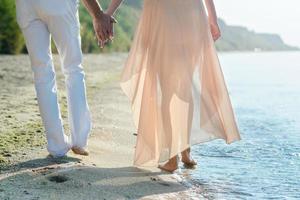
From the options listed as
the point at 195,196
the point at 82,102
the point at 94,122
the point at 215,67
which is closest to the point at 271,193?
the point at 195,196

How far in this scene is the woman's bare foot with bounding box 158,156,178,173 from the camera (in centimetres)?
518

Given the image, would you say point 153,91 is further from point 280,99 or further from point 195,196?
point 280,99

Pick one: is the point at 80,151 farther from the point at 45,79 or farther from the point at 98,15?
the point at 98,15

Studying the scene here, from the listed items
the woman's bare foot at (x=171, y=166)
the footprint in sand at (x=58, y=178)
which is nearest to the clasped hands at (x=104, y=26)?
the woman's bare foot at (x=171, y=166)

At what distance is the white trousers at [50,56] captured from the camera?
15.9 ft

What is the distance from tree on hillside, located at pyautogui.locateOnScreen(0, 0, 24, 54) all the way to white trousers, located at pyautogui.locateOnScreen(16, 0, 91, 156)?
24257mm

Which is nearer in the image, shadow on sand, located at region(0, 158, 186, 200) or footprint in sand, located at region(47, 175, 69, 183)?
shadow on sand, located at region(0, 158, 186, 200)

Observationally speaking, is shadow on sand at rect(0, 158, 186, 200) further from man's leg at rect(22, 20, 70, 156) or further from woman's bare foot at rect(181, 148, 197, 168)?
woman's bare foot at rect(181, 148, 197, 168)

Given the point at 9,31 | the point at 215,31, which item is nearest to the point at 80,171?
the point at 215,31

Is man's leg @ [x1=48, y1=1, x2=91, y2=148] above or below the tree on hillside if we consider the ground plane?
above

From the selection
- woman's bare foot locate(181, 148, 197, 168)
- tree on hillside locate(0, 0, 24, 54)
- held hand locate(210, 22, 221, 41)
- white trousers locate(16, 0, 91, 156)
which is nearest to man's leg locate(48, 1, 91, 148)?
white trousers locate(16, 0, 91, 156)

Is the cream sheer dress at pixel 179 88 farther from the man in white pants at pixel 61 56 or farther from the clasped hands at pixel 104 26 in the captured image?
the man in white pants at pixel 61 56

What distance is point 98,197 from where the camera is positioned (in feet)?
13.8

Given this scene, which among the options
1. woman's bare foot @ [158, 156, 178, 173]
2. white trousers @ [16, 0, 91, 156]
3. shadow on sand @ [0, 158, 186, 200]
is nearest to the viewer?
shadow on sand @ [0, 158, 186, 200]
